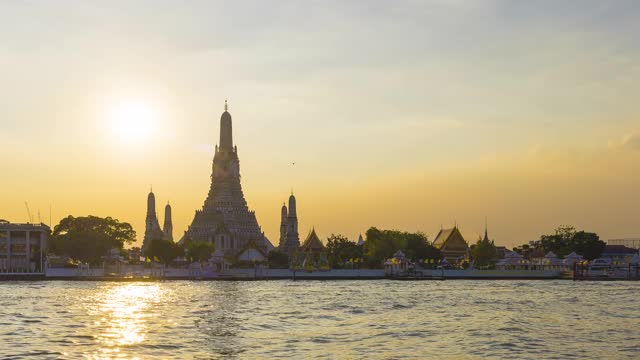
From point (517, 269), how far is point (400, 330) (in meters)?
137

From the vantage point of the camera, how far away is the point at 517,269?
191 m

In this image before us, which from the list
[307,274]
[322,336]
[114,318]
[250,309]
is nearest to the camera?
[322,336]

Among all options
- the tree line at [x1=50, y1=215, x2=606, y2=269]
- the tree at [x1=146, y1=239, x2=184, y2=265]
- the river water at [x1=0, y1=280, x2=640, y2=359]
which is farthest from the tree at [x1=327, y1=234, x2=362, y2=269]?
the river water at [x1=0, y1=280, x2=640, y2=359]

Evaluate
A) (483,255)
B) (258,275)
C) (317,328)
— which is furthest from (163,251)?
(317,328)

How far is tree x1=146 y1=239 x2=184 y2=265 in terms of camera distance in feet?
590

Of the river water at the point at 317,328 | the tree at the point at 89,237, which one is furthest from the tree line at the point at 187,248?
the river water at the point at 317,328

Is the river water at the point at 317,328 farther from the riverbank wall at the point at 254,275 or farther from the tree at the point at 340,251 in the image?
the tree at the point at 340,251

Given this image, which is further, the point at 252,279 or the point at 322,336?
the point at 252,279

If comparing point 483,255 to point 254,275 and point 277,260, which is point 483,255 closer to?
point 277,260

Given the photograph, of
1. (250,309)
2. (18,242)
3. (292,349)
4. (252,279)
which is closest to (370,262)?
(252,279)

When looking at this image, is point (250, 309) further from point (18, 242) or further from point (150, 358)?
point (18, 242)

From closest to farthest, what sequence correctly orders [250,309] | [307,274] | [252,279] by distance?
1. [250,309]
2. [252,279]
3. [307,274]

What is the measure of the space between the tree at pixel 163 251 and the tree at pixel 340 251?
30687 millimetres

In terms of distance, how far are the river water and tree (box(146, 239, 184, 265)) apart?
284 ft
